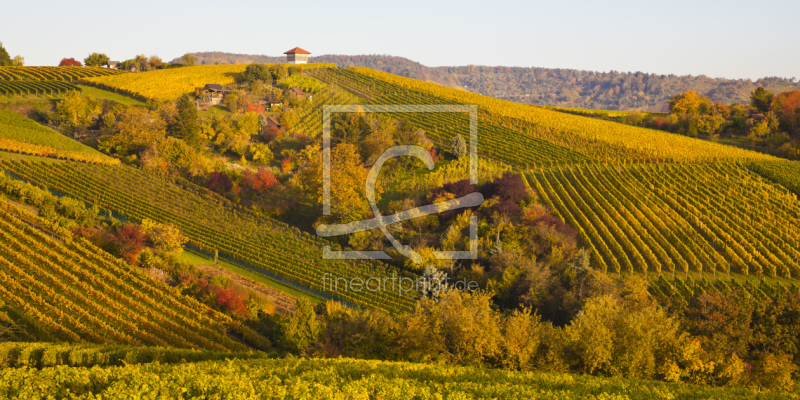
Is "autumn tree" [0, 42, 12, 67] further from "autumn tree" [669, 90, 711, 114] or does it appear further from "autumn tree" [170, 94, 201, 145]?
"autumn tree" [669, 90, 711, 114]

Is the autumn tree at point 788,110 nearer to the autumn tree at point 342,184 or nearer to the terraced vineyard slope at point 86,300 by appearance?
the autumn tree at point 342,184

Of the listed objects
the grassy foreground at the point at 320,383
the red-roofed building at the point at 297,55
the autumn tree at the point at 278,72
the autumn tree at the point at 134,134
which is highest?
the red-roofed building at the point at 297,55

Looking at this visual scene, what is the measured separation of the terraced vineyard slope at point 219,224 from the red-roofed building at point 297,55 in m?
64.5

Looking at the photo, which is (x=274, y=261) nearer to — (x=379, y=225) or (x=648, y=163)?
(x=379, y=225)

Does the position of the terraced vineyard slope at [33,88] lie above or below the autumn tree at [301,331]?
above

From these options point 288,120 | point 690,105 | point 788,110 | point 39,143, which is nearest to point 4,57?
point 39,143

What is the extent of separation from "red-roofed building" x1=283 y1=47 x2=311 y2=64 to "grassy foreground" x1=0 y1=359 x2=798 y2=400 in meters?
98.7

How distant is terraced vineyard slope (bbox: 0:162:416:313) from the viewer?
35.3 metres

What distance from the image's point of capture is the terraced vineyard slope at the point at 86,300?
2484cm

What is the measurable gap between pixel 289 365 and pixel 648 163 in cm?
5237

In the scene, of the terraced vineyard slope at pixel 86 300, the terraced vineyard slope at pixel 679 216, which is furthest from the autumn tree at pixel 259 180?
the terraced vineyard slope at pixel 679 216

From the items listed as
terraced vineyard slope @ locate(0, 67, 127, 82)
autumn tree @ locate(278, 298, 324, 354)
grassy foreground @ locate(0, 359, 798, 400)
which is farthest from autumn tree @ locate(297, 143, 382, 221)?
terraced vineyard slope @ locate(0, 67, 127, 82)

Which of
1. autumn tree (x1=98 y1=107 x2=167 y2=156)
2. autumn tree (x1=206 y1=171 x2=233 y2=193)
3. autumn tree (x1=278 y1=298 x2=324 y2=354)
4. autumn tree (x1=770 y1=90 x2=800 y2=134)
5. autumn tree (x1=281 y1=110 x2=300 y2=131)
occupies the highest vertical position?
autumn tree (x1=770 y1=90 x2=800 y2=134)

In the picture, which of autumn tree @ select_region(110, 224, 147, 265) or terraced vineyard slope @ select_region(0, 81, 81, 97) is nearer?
autumn tree @ select_region(110, 224, 147, 265)
